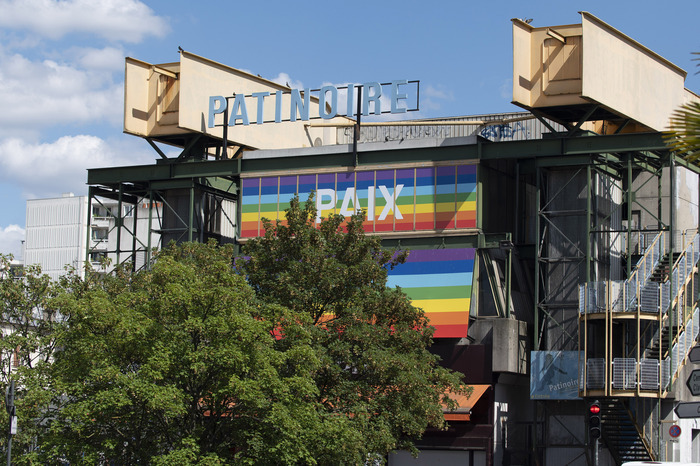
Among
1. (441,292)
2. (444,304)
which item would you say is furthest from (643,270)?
(441,292)

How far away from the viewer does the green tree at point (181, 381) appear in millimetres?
30219

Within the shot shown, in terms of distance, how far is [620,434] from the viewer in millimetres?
45625

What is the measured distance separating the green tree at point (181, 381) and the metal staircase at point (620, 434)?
18020 mm

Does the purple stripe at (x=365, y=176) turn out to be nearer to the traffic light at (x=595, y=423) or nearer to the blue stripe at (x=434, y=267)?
the blue stripe at (x=434, y=267)

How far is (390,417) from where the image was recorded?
35.6 meters

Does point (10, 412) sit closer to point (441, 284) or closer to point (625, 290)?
point (441, 284)

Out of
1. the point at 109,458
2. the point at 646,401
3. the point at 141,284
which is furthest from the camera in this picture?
the point at 646,401

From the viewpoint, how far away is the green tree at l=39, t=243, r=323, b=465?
1190 inches

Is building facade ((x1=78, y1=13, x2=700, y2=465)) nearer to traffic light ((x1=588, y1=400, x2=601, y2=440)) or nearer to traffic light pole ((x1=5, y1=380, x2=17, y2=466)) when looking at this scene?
traffic light ((x1=588, y1=400, x2=601, y2=440))

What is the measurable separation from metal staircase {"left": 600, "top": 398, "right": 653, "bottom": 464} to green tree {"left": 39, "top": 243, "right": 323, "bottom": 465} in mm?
18020

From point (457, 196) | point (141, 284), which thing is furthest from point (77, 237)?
point (141, 284)

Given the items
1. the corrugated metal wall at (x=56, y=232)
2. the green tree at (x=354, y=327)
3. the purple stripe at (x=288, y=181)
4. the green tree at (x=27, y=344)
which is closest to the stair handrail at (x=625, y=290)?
the green tree at (x=354, y=327)

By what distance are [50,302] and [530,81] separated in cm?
2641

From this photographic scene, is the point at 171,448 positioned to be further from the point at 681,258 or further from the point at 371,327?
the point at 681,258
